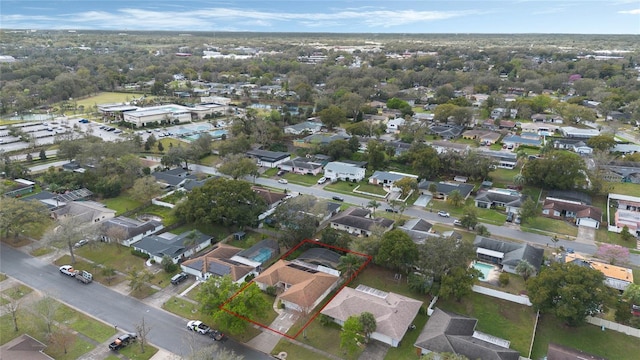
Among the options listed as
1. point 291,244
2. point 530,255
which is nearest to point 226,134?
point 291,244

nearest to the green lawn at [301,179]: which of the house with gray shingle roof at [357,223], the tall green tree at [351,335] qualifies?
the house with gray shingle roof at [357,223]

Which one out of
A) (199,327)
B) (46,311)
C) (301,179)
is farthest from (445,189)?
(46,311)

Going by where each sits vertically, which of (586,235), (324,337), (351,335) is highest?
(351,335)

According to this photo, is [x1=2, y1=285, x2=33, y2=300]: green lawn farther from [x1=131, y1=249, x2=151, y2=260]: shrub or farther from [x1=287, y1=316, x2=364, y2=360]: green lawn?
[x1=287, y1=316, x2=364, y2=360]: green lawn

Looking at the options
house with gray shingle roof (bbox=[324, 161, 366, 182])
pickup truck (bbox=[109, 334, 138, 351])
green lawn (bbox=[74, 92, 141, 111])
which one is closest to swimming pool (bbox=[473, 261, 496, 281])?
house with gray shingle roof (bbox=[324, 161, 366, 182])

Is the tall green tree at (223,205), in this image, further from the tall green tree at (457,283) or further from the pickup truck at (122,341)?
the tall green tree at (457,283)

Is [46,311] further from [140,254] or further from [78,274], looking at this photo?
[140,254]
